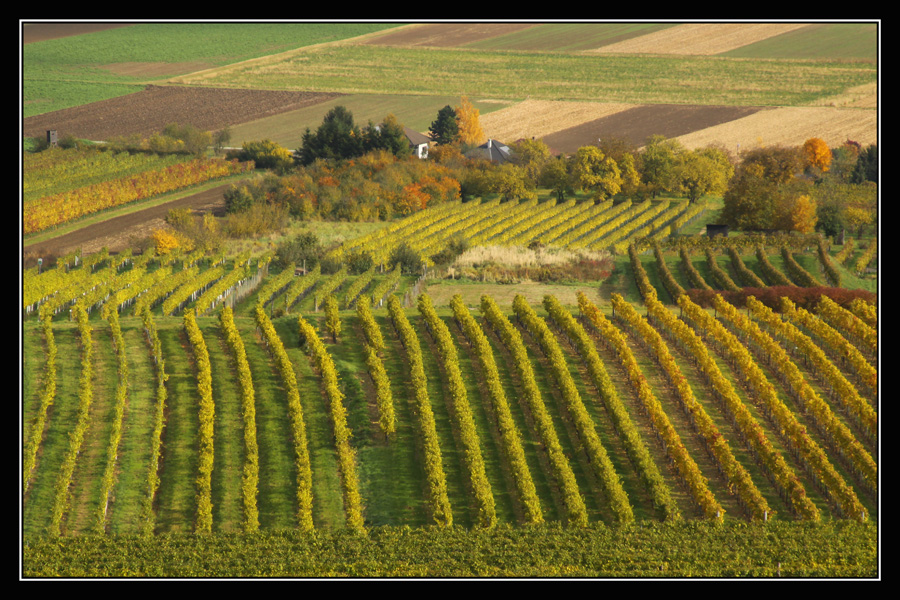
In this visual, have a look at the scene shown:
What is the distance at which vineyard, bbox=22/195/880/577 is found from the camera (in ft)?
115

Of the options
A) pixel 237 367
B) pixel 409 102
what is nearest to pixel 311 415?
pixel 237 367

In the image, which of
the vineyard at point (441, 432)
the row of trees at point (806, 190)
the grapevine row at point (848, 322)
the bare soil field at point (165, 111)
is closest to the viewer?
the vineyard at point (441, 432)

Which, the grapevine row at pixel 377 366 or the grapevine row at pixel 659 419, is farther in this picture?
the grapevine row at pixel 377 366

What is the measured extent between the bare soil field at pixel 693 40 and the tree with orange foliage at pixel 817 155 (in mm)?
28494

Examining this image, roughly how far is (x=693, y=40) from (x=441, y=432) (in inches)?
4048

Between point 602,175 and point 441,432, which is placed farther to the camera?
point 602,175

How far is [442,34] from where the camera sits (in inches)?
5236

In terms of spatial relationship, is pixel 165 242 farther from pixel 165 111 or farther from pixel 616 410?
pixel 165 111

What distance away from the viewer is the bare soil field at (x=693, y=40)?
132m

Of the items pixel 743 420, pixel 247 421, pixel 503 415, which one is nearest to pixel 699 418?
pixel 743 420

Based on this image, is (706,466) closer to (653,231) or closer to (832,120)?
(653,231)

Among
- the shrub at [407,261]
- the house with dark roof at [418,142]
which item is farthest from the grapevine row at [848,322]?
the house with dark roof at [418,142]

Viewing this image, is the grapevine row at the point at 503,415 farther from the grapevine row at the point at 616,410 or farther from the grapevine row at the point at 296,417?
the grapevine row at the point at 296,417

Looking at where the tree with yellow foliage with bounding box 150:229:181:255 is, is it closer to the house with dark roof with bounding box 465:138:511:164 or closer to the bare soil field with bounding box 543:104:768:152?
the house with dark roof with bounding box 465:138:511:164
